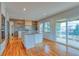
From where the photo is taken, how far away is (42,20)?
4.30 m

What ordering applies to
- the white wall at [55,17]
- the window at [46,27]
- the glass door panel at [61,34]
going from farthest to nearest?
the glass door panel at [61,34] < the white wall at [55,17] < the window at [46,27]

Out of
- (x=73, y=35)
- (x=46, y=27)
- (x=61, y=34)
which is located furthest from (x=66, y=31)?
(x=46, y=27)

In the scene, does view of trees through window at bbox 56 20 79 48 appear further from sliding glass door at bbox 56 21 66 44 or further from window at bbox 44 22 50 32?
window at bbox 44 22 50 32

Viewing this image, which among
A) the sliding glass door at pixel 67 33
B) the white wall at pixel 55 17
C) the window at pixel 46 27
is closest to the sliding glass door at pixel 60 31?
the sliding glass door at pixel 67 33

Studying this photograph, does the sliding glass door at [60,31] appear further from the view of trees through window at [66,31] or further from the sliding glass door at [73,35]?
the sliding glass door at [73,35]

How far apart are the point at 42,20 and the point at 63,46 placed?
129cm

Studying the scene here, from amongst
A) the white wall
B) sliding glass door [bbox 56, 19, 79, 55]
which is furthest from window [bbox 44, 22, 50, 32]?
sliding glass door [bbox 56, 19, 79, 55]

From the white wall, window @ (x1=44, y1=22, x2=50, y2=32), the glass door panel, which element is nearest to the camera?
window @ (x1=44, y1=22, x2=50, y2=32)

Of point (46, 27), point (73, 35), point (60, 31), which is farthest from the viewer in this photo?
point (73, 35)

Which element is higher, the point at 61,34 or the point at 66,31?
the point at 66,31

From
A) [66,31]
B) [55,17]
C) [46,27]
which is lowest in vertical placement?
[66,31]

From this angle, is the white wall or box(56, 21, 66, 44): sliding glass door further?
box(56, 21, 66, 44): sliding glass door

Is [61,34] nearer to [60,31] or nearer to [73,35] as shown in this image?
[60,31]

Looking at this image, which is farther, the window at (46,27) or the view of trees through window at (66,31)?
the view of trees through window at (66,31)
